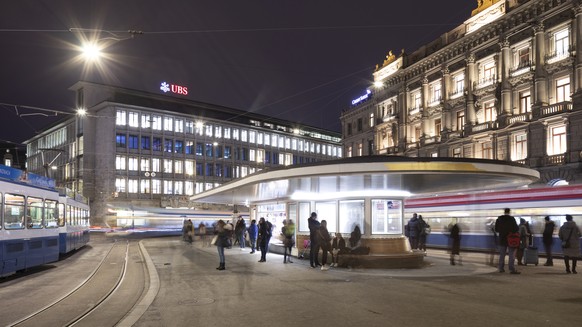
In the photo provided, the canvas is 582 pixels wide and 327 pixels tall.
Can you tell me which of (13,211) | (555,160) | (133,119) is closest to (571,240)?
(13,211)

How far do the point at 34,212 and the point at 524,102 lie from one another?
39089mm

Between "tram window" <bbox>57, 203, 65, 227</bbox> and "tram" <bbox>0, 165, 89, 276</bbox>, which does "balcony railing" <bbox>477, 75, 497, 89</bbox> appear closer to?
"tram window" <bbox>57, 203, 65, 227</bbox>

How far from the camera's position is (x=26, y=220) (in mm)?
16828

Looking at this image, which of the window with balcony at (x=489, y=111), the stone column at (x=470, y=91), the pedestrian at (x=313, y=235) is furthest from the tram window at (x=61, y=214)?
the stone column at (x=470, y=91)

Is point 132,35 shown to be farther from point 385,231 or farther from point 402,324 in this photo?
point 402,324

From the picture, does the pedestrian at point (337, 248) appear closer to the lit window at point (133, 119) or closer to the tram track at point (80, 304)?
the tram track at point (80, 304)

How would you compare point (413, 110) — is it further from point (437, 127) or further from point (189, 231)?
point (189, 231)

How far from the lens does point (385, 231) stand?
19.7 metres

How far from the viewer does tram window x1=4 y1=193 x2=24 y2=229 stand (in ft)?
50.6

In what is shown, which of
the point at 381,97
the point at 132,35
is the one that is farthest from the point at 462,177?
the point at 381,97

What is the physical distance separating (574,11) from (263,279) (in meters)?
34.4

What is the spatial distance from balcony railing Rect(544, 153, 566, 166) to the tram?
1343 inches

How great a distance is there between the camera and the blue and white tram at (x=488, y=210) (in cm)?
2300

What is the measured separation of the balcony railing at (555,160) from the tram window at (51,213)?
34.3 meters
